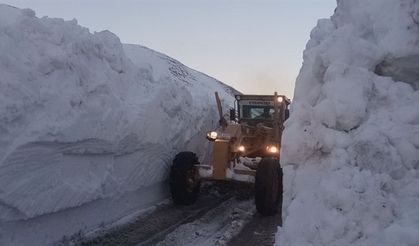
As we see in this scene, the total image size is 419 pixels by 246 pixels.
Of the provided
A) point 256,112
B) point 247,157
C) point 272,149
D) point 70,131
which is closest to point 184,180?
point 247,157

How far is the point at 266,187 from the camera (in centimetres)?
1003

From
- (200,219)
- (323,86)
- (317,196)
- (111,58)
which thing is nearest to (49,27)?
(111,58)

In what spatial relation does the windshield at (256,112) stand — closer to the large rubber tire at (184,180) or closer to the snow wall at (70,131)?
the large rubber tire at (184,180)

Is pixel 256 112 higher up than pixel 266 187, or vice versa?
pixel 256 112

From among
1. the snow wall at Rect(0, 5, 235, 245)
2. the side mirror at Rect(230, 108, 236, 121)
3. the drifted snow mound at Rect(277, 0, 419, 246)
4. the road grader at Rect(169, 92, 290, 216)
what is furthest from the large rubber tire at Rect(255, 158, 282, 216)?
the drifted snow mound at Rect(277, 0, 419, 246)

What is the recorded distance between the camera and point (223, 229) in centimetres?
902

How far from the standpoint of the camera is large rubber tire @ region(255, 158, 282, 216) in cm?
1003

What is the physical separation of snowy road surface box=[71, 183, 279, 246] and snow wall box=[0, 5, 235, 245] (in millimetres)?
483

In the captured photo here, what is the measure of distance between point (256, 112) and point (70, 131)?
6.28 meters

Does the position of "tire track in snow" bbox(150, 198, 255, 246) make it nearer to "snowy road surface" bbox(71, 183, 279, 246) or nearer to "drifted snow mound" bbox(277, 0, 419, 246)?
"snowy road surface" bbox(71, 183, 279, 246)

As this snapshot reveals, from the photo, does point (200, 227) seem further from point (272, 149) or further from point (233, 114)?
point (233, 114)

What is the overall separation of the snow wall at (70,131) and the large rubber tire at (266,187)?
237 cm

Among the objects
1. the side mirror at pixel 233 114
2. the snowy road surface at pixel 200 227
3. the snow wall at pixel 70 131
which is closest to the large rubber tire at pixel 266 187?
the snowy road surface at pixel 200 227

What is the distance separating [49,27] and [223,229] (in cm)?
473
